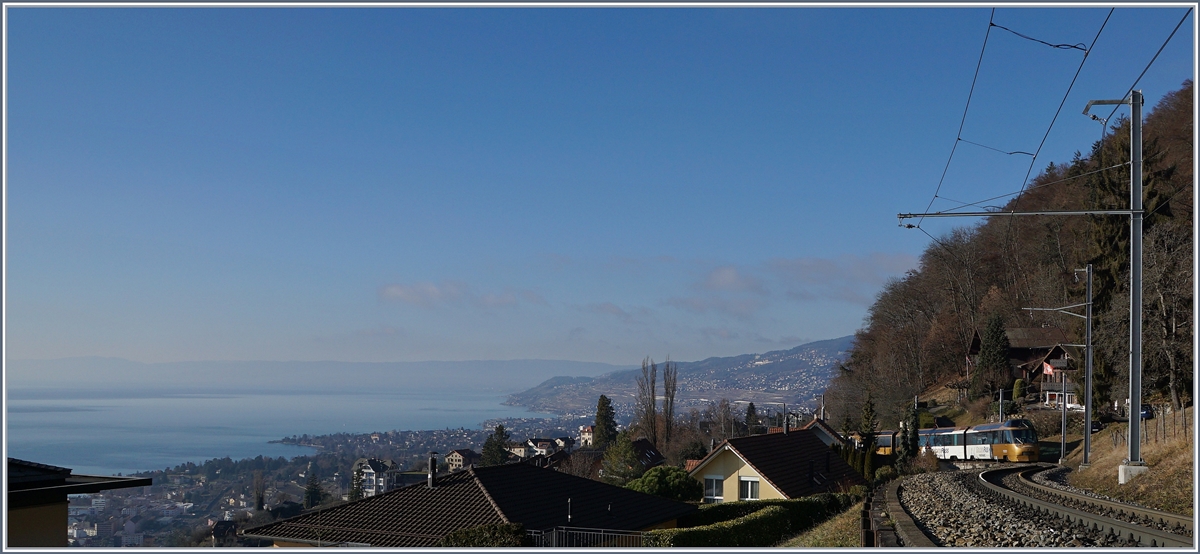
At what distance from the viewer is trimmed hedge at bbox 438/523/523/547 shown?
11.1 metres

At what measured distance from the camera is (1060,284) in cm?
4547

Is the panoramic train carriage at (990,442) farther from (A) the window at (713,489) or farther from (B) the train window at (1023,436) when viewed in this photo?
(A) the window at (713,489)

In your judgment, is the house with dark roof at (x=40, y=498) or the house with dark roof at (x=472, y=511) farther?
the house with dark roof at (x=472, y=511)

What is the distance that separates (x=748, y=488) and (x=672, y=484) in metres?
3.79

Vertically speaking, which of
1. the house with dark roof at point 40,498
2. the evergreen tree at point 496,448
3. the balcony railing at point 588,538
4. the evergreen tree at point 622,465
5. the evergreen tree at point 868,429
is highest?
the house with dark roof at point 40,498

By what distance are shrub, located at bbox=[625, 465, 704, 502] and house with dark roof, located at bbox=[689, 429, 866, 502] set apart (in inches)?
27.8

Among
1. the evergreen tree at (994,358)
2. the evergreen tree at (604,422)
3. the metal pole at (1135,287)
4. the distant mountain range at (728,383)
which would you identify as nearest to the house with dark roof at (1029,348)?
the evergreen tree at (994,358)

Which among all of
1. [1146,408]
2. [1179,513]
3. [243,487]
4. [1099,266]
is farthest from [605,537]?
[1099,266]

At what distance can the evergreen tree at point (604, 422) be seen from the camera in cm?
6962

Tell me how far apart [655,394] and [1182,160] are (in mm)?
39512

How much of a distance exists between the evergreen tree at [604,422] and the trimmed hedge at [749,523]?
164 ft

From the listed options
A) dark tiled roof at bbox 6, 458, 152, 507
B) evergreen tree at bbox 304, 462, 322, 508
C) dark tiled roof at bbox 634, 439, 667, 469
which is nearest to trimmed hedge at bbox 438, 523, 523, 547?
dark tiled roof at bbox 6, 458, 152, 507

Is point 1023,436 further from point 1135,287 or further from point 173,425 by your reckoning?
point 173,425

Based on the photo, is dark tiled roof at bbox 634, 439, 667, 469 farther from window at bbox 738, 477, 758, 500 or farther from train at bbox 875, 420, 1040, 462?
window at bbox 738, 477, 758, 500
